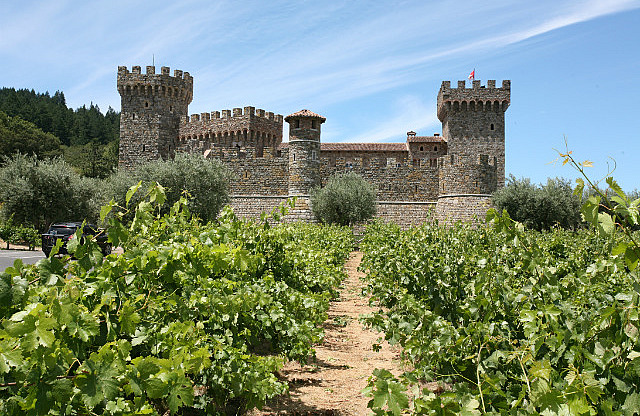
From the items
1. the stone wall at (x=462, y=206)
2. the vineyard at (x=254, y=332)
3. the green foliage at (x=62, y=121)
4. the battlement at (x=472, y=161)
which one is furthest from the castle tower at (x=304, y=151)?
the green foliage at (x=62, y=121)

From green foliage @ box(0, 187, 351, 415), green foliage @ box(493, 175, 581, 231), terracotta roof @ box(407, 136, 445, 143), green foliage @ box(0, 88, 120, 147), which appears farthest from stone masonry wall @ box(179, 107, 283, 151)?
green foliage @ box(0, 88, 120, 147)

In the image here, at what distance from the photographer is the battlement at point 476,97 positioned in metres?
33.5

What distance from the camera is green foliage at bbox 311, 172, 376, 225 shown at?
2752 cm

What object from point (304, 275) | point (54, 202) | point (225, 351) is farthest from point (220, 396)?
point (54, 202)

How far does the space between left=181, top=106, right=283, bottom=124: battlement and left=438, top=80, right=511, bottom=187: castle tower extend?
10727 millimetres

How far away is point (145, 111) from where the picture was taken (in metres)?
33.8

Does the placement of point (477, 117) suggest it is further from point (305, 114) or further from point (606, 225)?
point (606, 225)

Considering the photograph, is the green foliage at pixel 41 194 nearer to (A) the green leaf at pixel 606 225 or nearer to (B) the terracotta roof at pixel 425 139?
(B) the terracotta roof at pixel 425 139

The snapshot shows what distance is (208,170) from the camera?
87.9ft

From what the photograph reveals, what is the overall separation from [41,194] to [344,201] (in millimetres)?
15243

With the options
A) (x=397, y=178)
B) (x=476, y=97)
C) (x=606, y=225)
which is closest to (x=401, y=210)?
(x=397, y=178)

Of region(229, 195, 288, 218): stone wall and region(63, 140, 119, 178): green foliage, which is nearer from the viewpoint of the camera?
region(229, 195, 288, 218): stone wall

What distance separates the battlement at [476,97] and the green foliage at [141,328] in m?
30.3

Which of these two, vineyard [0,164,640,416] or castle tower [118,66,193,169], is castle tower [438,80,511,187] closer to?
castle tower [118,66,193,169]
